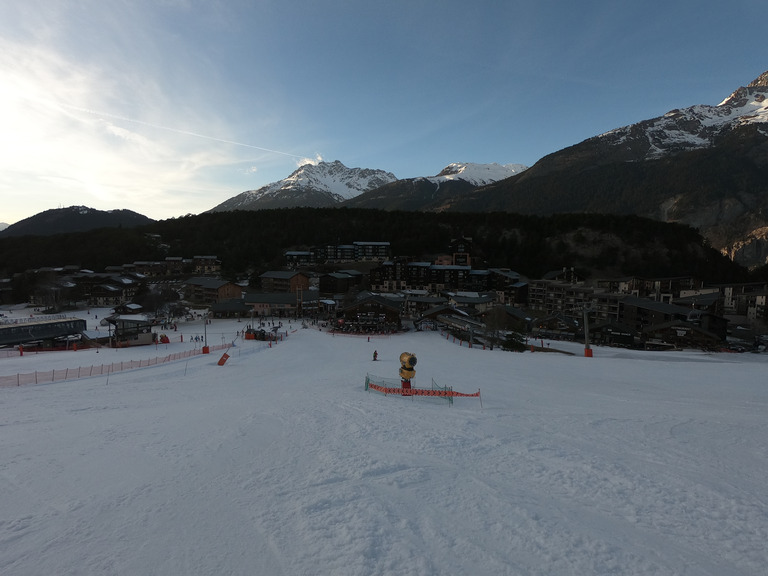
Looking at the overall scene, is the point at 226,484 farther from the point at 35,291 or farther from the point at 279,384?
the point at 35,291

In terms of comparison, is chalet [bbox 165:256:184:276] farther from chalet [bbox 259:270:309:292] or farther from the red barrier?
the red barrier

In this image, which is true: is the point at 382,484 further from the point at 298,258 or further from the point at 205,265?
the point at 205,265

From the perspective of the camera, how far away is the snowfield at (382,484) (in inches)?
195

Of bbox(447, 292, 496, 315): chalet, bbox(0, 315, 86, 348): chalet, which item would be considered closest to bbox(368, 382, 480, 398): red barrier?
bbox(0, 315, 86, 348): chalet

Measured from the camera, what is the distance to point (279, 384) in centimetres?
1681

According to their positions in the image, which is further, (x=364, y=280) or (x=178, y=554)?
(x=364, y=280)

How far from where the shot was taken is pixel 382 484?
6.82m

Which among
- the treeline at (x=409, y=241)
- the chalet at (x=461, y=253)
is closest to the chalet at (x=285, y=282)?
the treeline at (x=409, y=241)

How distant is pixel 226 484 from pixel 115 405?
859 centimetres

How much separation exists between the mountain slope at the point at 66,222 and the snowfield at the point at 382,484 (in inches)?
7149

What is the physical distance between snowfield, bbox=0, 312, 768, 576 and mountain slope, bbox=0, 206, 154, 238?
181577 millimetres

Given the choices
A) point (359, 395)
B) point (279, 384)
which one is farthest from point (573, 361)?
point (279, 384)

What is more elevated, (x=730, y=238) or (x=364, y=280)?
(x=730, y=238)

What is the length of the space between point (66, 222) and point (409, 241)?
6625 inches
